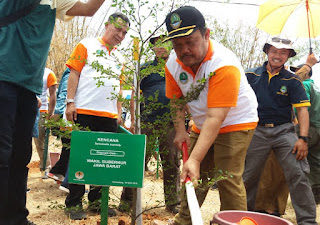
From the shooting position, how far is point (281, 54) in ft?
13.6

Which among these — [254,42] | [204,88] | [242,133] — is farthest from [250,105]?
[254,42]

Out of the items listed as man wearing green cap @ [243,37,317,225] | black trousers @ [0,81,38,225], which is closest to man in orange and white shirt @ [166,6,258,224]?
black trousers @ [0,81,38,225]

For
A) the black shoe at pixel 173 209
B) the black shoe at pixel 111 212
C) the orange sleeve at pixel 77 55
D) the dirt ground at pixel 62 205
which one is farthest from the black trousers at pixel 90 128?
the black shoe at pixel 173 209

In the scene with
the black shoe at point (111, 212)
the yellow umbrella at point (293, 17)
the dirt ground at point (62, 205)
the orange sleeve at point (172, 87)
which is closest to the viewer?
the orange sleeve at point (172, 87)

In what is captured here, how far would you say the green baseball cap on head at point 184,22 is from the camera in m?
2.29

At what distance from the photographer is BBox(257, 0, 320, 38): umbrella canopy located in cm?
523

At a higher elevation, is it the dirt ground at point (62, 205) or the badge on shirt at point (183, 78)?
the badge on shirt at point (183, 78)

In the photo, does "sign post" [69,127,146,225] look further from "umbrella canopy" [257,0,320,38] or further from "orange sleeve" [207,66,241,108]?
"umbrella canopy" [257,0,320,38]

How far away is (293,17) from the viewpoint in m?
5.30

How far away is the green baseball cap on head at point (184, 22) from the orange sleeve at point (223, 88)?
1.05 ft

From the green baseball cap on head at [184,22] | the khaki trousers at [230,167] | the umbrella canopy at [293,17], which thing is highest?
the umbrella canopy at [293,17]

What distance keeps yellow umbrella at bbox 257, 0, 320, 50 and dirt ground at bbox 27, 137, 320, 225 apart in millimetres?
2395

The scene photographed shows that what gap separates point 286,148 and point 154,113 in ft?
4.79

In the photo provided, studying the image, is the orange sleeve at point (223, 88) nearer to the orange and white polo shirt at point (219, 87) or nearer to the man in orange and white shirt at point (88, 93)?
the orange and white polo shirt at point (219, 87)
